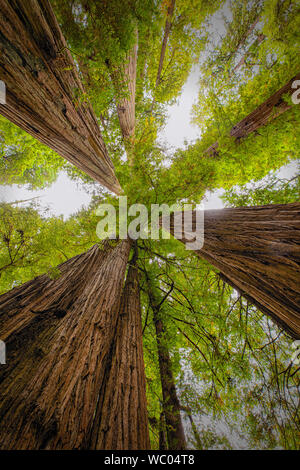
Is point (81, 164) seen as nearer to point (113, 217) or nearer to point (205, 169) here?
point (113, 217)

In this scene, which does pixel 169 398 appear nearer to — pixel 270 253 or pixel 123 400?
pixel 123 400

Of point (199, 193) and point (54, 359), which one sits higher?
point (199, 193)

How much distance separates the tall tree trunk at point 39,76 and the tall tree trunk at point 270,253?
8.61ft

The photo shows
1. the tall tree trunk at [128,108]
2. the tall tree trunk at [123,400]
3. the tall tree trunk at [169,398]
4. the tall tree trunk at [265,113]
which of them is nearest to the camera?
the tall tree trunk at [123,400]

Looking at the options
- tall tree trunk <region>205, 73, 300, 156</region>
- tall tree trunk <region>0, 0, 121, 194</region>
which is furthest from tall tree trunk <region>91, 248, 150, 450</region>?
tall tree trunk <region>205, 73, 300, 156</region>

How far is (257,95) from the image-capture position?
A: 382 centimetres

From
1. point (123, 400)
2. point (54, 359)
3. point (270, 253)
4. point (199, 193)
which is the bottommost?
point (123, 400)

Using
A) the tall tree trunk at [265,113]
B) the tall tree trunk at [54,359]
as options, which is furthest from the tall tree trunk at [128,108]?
the tall tree trunk at [54,359]

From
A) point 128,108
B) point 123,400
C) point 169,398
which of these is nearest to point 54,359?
point 123,400

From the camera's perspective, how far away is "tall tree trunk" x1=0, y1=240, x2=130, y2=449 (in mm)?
1079

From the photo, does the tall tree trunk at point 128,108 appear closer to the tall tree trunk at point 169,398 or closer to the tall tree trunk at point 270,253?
the tall tree trunk at point 270,253

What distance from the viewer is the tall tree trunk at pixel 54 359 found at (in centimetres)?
108

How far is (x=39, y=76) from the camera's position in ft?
5.15

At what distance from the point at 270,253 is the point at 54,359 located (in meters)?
2.30
